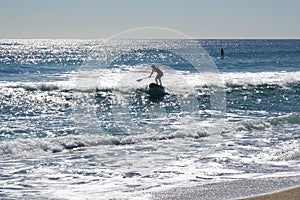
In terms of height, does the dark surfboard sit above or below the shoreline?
above

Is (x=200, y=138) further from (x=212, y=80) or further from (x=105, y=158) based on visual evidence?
(x=212, y=80)

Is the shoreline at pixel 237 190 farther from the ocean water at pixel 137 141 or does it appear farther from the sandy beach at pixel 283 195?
the ocean water at pixel 137 141

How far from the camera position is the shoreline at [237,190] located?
9570 mm

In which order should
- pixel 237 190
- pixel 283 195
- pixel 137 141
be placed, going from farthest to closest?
pixel 137 141
pixel 237 190
pixel 283 195

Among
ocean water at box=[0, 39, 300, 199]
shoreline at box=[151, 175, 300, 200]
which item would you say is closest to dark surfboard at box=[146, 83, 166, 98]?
ocean water at box=[0, 39, 300, 199]

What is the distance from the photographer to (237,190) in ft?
33.0

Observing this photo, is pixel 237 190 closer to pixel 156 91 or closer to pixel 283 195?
pixel 283 195

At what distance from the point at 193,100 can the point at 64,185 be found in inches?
838

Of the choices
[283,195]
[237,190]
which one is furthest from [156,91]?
[283,195]

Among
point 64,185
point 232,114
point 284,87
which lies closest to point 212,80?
point 284,87

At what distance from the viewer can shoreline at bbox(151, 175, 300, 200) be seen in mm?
9570

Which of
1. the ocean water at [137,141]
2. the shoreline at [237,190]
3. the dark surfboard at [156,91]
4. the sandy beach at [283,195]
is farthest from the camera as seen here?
the dark surfboard at [156,91]

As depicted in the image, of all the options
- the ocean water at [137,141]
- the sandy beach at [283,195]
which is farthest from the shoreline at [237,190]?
the ocean water at [137,141]

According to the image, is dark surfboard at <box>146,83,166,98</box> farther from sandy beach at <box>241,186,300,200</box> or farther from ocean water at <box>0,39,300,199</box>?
sandy beach at <box>241,186,300,200</box>
